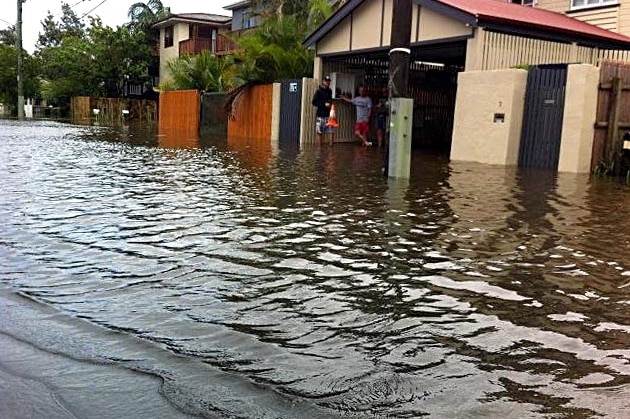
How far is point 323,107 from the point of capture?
21.9 meters

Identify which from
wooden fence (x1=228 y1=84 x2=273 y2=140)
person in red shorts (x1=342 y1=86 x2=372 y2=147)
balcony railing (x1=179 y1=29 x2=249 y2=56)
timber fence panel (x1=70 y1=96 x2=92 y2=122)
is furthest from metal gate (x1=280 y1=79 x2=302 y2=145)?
timber fence panel (x1=70 y1=96 x2=92 y2=122)

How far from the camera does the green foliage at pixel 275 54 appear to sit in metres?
25.8

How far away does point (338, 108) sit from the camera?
23.7m

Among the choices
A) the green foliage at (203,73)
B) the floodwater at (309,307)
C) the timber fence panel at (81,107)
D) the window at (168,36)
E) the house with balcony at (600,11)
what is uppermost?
the window at (168,36)

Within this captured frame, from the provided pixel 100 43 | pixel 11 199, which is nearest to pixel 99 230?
pixel 11 199

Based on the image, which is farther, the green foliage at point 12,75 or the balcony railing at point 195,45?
the green foliage at point 12,75

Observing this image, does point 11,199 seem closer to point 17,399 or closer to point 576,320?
point 17,399

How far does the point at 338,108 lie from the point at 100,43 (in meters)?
32.6

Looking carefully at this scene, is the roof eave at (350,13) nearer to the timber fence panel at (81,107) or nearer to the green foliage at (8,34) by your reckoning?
the timber fence panel at (81,107)

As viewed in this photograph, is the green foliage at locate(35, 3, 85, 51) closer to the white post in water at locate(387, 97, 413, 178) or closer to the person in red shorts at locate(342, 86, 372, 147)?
the person in red shorts at locate(342, 86, 372, 147)

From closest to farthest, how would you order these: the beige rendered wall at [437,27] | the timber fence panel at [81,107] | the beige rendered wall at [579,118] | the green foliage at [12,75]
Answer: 1. the beige rendered wall at [579,118]
2. the beige rendered wall at [437,27]
3. the timber fence panel at [81,107]
4. the green foliage at [12,75]

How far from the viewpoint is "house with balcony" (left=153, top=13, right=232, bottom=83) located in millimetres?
49406

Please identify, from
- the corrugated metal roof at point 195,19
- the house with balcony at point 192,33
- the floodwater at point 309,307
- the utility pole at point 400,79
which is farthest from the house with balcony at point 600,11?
the corrugated metal roof at point 195,19

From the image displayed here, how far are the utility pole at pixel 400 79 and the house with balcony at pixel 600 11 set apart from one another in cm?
1120
